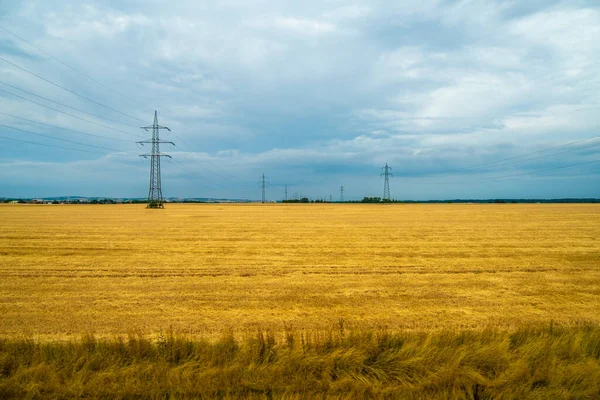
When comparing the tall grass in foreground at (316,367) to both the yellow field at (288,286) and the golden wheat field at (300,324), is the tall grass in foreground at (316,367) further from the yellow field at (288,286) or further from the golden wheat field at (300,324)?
the yellow field at (288,286)

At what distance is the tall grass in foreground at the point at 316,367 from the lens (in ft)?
15.3

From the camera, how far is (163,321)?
7789 millimetres

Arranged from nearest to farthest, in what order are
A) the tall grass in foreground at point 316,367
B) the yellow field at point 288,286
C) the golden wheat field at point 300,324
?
the tall grass in foreground at point 316,367, the golden wheat field at point 300,324, the yellow field at point 288,286

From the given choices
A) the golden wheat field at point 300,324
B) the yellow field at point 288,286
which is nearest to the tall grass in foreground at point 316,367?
the golden wheat field at point 300,324

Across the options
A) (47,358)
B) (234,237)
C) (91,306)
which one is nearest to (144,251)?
(234,237)

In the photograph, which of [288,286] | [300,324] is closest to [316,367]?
[300,324]

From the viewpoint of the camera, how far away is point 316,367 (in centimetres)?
523

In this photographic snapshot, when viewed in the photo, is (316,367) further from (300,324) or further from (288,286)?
(288,286)

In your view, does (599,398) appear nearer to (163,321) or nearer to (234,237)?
(163,321)

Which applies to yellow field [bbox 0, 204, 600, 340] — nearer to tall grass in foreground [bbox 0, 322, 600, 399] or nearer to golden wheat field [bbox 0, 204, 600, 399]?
golden wheat field [bbox 0, 204, 600, 399]

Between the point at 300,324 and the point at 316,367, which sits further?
the point at 300,324

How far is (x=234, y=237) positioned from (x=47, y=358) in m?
17.7

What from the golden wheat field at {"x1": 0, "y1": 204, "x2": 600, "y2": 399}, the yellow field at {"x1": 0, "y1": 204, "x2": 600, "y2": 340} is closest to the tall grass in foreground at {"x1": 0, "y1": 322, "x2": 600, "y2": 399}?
the golden wheat field at {"x1": 0, "y1": 204, "x2": 600, "y2": 399}

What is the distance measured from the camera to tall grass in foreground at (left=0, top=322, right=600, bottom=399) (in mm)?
4664
